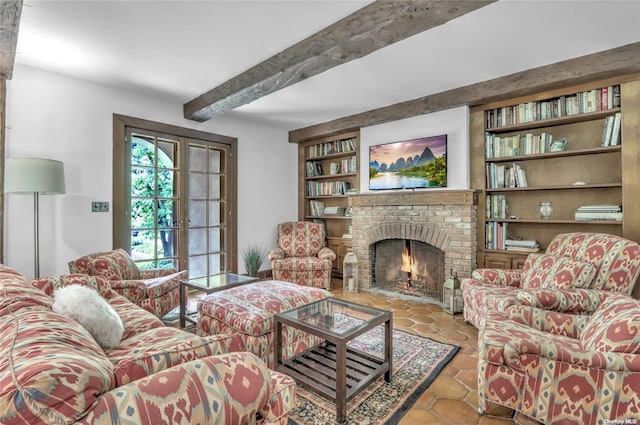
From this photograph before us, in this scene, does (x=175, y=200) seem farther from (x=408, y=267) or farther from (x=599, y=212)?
(x=599, y=212)

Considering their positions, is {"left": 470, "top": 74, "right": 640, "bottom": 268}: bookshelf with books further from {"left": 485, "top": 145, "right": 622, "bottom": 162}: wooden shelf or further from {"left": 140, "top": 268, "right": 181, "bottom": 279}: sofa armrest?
{"left": 140, "top": 268, "right": 181, "bottom": 279}: sofa armrest

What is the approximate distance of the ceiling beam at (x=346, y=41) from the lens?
73.1 inches

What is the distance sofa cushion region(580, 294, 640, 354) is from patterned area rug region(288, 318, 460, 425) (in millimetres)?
973

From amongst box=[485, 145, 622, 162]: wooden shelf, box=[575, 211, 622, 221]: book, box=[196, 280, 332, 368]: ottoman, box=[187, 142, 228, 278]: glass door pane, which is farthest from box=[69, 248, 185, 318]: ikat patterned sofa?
box=[575, 211, 622, 221]: book

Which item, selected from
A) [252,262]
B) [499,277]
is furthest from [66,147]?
[499,277]

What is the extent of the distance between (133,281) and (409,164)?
3332mm

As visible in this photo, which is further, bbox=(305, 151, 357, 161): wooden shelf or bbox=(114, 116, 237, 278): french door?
bbox=(305, 151, 357, 161): wooden shelf

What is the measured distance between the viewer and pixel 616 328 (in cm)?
145

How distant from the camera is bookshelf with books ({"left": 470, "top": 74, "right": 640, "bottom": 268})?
9.41ft

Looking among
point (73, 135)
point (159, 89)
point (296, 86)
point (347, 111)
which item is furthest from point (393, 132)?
point (73, 135)

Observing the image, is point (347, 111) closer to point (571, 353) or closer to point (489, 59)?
point (489, 59)

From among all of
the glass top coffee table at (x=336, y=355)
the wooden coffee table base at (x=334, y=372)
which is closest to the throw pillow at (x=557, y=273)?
the glass top coffee table at (x=336, y=355)

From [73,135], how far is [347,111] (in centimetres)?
323

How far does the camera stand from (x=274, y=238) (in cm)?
533
